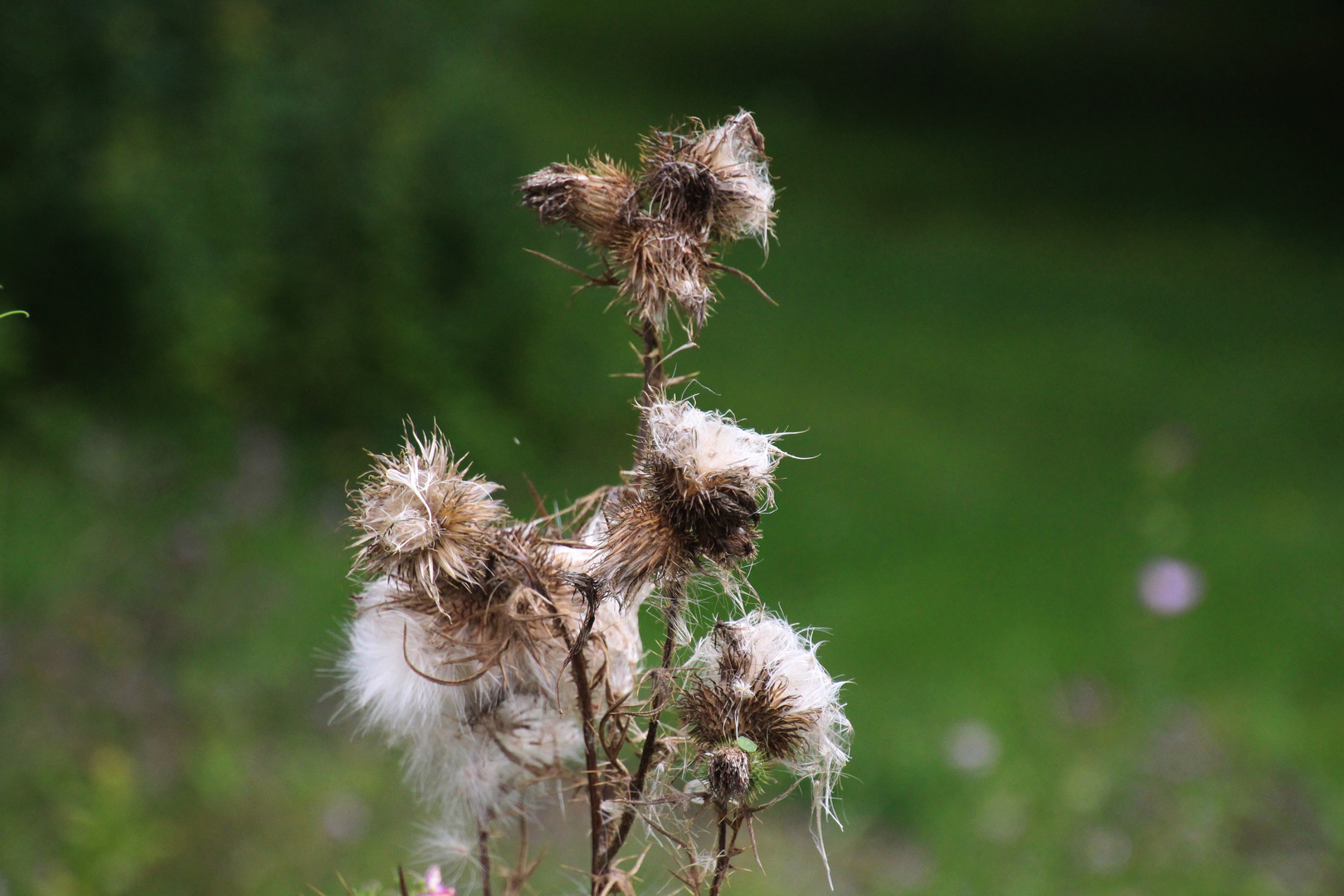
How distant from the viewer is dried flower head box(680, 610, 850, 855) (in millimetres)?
1004

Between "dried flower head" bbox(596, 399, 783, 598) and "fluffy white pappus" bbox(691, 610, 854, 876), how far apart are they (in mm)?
115

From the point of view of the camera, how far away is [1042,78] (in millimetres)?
12234

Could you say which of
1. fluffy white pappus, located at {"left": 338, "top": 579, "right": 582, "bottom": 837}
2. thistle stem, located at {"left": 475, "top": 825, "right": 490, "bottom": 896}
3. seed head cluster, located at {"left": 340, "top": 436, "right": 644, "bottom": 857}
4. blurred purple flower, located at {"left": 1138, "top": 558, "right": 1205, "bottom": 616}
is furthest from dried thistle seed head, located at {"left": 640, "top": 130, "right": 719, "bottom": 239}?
blurred purple flower, located at {"left": 1138, "top": 558, "right": 1205, "bottom": 616}

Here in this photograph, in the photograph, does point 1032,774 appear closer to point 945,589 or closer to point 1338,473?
point 945,589

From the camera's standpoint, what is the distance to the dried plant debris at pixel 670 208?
99cm

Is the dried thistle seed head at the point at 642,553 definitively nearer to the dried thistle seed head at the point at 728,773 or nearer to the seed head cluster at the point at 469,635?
the seed head cluster at the point at 469,635

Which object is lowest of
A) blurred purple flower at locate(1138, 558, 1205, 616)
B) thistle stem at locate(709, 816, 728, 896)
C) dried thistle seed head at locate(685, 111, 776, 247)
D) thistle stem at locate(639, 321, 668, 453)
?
thistle stem at locate(709, 816, 728, 896)

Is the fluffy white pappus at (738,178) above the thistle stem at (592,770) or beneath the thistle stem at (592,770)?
above

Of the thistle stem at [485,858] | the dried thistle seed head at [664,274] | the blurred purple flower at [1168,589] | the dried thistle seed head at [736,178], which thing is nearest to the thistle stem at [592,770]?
the thistle stem at [485,858]

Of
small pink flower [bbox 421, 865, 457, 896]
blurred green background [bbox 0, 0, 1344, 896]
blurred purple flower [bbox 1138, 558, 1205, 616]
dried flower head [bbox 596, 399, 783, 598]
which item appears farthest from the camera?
blurred green background [bbox 0, 0, 1344, 896]

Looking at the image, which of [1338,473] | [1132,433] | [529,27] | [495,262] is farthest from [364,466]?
[529,27]

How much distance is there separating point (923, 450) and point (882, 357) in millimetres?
1261

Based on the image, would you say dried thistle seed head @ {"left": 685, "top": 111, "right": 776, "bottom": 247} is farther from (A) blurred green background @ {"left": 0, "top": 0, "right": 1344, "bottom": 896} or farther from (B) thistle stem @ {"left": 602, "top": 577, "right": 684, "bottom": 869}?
(A) blurred green background @ {"left": 0, "top": 0, "right": 1344, "bottom": 896}

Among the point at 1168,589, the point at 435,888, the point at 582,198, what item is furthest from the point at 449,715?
the point at 1168,589
